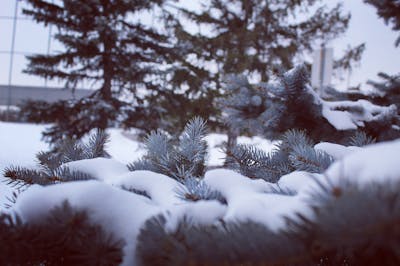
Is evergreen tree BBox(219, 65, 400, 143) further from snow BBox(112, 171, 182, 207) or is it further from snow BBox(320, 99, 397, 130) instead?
snow BBox(112, 171, 182, 207)

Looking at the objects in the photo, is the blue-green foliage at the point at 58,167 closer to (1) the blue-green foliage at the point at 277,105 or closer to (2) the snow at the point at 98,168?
(2) the snow at the point at 98,168

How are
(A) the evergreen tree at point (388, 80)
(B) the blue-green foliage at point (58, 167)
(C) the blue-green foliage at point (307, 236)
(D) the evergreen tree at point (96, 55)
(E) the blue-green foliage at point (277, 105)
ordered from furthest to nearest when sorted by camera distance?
1. (D) the evergreen tree at point (96, 55)
2. (A) the evergreen tree at point (388, 80)
3. (E) the blue-green foliage at point (277, 105)
4. (B) the blue-green foliage at point (58, 167)
5. (C) the blue-green foliage at point (307, 236)

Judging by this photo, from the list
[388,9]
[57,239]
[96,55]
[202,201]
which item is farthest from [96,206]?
[96,55]

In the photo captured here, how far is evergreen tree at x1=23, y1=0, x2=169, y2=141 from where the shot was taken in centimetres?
595

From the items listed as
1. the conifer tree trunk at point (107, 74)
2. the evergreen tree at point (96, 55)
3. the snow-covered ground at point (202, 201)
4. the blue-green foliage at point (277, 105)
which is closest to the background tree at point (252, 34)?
the evergreen tree at point (96, 55)

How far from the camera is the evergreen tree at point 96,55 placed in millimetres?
5949

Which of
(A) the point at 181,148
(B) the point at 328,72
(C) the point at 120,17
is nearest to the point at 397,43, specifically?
(B) the point at 328,72

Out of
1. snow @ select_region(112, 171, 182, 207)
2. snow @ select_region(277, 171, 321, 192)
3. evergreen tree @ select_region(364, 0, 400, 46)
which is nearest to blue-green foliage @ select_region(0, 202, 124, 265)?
snow @ select_region(112, 171, 182, 207)

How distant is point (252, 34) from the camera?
7387mm

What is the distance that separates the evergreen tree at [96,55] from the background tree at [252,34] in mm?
1168

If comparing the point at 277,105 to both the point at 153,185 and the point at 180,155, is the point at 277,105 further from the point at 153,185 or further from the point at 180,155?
the point at 153,185

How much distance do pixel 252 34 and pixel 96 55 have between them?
398 centimetres

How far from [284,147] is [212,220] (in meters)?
0.60

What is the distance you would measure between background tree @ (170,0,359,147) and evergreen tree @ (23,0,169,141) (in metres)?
1.17
